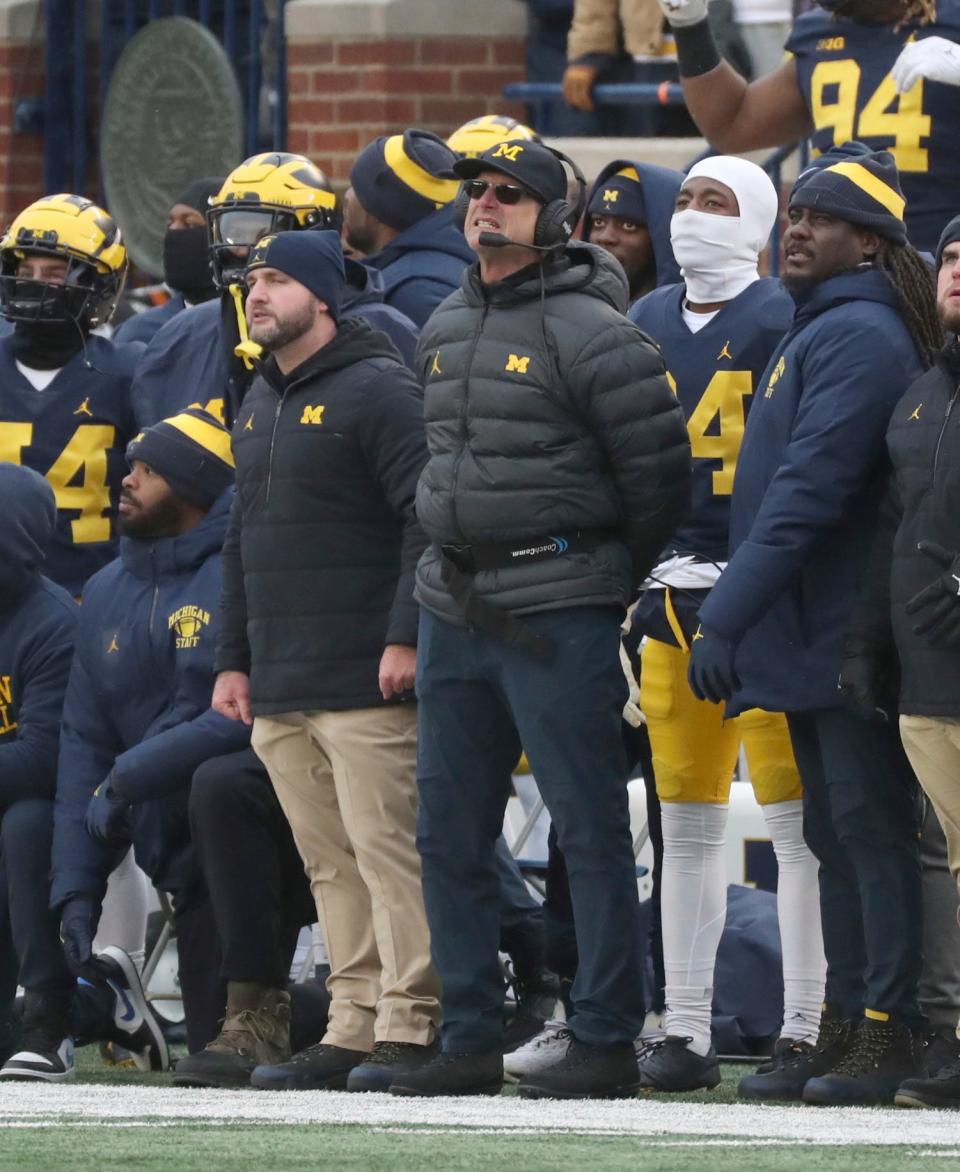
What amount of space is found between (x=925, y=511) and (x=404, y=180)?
2270 millimetres

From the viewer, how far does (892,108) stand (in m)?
8.12

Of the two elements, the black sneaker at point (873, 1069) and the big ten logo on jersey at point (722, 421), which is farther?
the big ten logo on jersey at point (722, 421)

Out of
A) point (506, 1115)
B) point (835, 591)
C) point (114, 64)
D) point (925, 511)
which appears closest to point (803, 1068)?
point (506, 1115)

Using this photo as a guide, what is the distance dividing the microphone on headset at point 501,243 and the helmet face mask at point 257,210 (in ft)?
4.68

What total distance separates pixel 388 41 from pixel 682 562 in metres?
5.40

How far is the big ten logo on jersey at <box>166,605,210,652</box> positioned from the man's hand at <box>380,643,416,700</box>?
3.07 ft

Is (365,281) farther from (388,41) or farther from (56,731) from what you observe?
(388,41)

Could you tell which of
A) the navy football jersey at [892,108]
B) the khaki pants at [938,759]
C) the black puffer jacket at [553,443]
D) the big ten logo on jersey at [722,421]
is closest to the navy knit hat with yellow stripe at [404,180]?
the navy football jersey at [892,108]

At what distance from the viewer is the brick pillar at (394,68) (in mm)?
12188

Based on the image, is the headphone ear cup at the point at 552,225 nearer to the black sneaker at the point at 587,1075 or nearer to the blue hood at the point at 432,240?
the blue hood at the point at 432,240

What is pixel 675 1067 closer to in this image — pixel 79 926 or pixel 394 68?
pixel 79 926

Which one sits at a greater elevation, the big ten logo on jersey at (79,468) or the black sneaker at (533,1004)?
the big ten logo on jersey at (79,468)

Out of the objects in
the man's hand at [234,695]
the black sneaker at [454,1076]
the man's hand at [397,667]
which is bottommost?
the black sneaker at [454,1076]

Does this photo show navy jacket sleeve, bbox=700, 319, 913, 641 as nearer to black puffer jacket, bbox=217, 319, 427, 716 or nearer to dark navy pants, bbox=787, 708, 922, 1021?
dark navy pants, bbox=787, 708, 922, 1021
